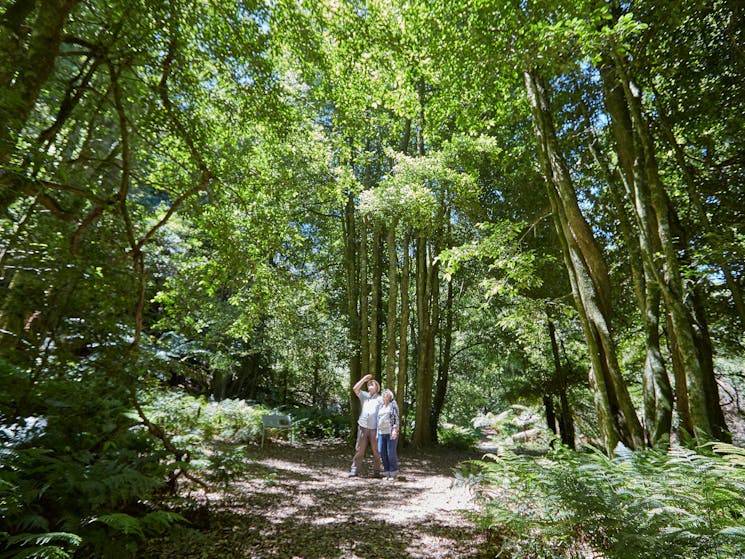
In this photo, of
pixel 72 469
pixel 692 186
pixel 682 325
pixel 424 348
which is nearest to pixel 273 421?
pixel 424 348

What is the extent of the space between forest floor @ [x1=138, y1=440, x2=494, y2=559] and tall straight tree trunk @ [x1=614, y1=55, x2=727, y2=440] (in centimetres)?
268

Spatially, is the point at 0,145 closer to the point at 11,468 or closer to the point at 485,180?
the point at 11,468

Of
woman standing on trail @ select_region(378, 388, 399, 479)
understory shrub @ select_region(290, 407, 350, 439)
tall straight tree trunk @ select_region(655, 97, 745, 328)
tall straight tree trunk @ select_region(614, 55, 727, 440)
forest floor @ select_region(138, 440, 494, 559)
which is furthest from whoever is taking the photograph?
understory shrub @ select_region(290, 407, 350, 439)

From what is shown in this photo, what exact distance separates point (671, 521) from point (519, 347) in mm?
9479

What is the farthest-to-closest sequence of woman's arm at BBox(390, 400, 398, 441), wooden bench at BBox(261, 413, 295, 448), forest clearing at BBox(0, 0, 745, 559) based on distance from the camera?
wooden bench at BBox(261, 413, 295, 448) < woman's arm at BBox(390, 400, 398, 441) < forest clearing at BBox(0, 0, 745, 559)

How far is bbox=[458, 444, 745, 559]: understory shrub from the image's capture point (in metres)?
2.29

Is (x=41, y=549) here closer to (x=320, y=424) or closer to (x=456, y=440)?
(x=320, y=424)

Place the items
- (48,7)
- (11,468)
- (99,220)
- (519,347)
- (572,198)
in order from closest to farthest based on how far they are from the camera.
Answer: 1. (11,468)
2. (48,7)
3. (99,220)
4. (572,198)
5. (519,347)

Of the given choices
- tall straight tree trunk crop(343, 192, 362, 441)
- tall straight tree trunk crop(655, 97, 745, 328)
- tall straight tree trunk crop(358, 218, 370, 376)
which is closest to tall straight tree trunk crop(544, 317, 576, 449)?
tall straight tree trunk crop(358, 218, 370, 376)

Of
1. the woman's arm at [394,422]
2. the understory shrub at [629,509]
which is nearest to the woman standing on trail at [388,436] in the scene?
the woman's arm at [394,422]

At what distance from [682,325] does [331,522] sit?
435 centimetres

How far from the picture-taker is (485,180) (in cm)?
1090

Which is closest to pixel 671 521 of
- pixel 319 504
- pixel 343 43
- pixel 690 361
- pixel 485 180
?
pixel 690 361

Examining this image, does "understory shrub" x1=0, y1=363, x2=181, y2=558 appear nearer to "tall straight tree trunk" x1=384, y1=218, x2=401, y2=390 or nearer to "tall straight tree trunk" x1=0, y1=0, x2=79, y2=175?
"tall straight tree trunk" x1=0, y1=0, x2=79, y2=175
